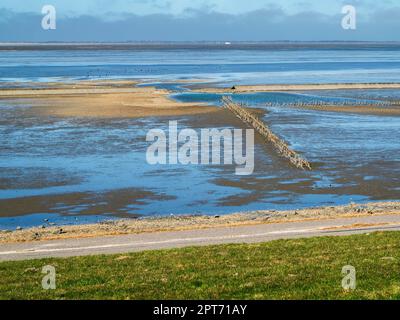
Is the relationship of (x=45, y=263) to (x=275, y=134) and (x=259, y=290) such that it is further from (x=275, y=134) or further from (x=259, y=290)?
(x=275, y=134)

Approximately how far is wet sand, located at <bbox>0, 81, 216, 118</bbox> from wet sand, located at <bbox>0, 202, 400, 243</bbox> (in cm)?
3454

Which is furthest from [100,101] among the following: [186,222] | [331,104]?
[186,222]

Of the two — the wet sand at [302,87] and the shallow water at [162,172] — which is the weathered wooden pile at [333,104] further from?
the wet sand at [302,87]

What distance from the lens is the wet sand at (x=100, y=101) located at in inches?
2499

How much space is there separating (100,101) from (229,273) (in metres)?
60.3

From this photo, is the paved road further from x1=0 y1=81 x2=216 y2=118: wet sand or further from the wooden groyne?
x1=0 y1=81 x2=216 y2=118: wet sand

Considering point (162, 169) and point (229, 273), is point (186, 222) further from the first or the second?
point (229, 273)

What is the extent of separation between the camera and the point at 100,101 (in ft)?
242

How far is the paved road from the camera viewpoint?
19.9 meters

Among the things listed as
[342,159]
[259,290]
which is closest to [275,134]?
[342,159]

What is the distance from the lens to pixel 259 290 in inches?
511

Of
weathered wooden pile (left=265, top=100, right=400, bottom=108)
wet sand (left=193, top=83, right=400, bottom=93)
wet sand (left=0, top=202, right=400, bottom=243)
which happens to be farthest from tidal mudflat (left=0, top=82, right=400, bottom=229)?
wet sand (left=193, top=83, right=400, bottom=93)

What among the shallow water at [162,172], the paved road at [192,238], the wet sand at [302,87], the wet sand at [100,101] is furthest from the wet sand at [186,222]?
the wet sand at [302,87]
